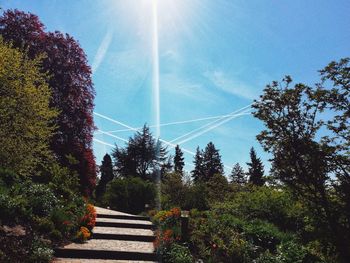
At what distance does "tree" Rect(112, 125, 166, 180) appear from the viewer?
4429 centimetres

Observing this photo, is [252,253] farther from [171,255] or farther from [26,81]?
[26,81]

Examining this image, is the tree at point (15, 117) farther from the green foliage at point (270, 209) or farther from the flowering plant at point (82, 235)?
the green foliage at point (270, 209)

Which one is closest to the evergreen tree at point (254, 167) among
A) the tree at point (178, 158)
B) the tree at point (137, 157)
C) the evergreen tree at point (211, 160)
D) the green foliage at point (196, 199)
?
the evergreen tree at point (211, 160)

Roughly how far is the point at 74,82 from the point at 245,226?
43.4 feet

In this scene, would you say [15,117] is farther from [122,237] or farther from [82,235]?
[122,237]

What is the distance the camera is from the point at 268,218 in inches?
459

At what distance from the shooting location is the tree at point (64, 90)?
1670cm

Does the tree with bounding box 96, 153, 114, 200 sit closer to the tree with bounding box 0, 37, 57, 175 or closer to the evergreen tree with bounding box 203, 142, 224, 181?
the evergreen tree with bounding box 203, 142, 224, 181

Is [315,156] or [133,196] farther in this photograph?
[133,196]

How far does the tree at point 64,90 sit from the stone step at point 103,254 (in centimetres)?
858

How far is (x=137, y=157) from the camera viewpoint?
4481cm

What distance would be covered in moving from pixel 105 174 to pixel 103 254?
129 ft

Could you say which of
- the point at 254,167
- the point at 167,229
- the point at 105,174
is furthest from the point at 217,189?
the point at 254,167

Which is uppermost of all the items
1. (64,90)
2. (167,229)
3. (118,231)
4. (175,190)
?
(64,90)
